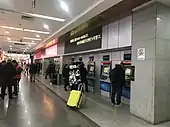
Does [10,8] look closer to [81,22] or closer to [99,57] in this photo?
[81,22]

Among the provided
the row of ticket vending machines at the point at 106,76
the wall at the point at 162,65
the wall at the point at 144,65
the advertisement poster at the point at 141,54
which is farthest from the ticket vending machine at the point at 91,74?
the wall at the point at 162,65

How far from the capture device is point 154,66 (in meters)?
4.39

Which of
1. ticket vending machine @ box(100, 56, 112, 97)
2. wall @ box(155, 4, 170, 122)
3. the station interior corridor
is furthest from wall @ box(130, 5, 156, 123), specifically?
ticket vending machine @ box(100, 56, 112, 97)

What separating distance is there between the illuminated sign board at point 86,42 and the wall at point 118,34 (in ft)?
1.53

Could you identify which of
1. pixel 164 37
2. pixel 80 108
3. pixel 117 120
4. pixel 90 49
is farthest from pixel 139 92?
pixel 90 49

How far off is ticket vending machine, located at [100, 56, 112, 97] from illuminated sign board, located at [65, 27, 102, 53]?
0.83m

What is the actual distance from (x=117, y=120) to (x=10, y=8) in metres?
4.93

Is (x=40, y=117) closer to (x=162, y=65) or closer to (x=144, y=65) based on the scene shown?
(x=144, y=65)

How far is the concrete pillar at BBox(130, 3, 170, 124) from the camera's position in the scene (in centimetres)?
440

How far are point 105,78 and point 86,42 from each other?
86.7 inches

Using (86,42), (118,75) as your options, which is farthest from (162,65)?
(86,42)

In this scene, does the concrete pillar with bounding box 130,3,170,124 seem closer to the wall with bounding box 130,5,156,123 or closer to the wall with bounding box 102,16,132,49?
the wall with bounding box 130,5,156,123

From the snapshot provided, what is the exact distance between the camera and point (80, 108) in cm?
579

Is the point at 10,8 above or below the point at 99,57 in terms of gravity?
above
